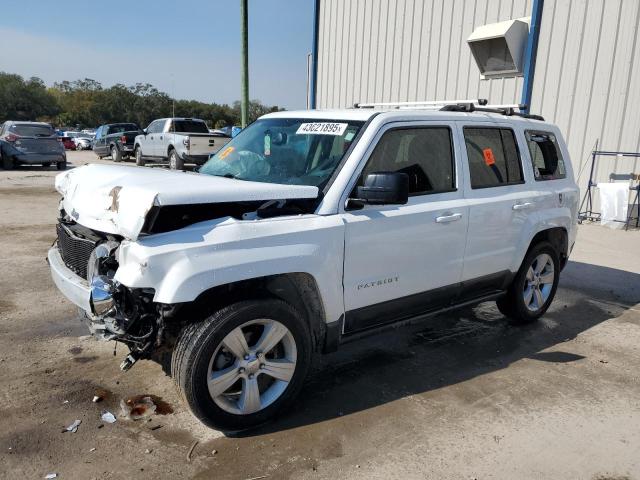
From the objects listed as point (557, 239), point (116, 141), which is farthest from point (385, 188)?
point (116, 141)

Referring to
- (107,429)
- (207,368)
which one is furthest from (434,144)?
(107,429)

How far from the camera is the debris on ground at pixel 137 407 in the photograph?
330cm

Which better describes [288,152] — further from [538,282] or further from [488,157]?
[538,282]

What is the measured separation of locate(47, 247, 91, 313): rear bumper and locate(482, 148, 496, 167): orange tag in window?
10.7 feet

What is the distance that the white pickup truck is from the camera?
16562mm

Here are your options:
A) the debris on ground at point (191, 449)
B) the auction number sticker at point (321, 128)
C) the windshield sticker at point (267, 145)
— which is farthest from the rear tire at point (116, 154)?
the debris on ground at point (191, 449)

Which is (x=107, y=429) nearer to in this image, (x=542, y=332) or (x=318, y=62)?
(x=542, y=332)

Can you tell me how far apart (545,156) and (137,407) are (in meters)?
4.30

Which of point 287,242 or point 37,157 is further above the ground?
point 287,242

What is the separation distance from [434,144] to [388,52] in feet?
40.0

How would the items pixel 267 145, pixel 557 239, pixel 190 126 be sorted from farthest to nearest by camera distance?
pixel 190 126 → pixel 557 239 → pixel 267 145

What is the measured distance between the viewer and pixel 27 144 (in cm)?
1780

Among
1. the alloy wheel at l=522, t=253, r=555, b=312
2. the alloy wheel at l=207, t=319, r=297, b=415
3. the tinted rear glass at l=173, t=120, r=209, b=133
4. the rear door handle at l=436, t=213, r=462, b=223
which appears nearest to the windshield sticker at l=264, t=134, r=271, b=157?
the rear door handle at l=436, t=213, r=462, b=223

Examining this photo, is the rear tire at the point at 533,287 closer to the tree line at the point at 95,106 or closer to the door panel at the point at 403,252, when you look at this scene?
the door panel at the point at 403,252
